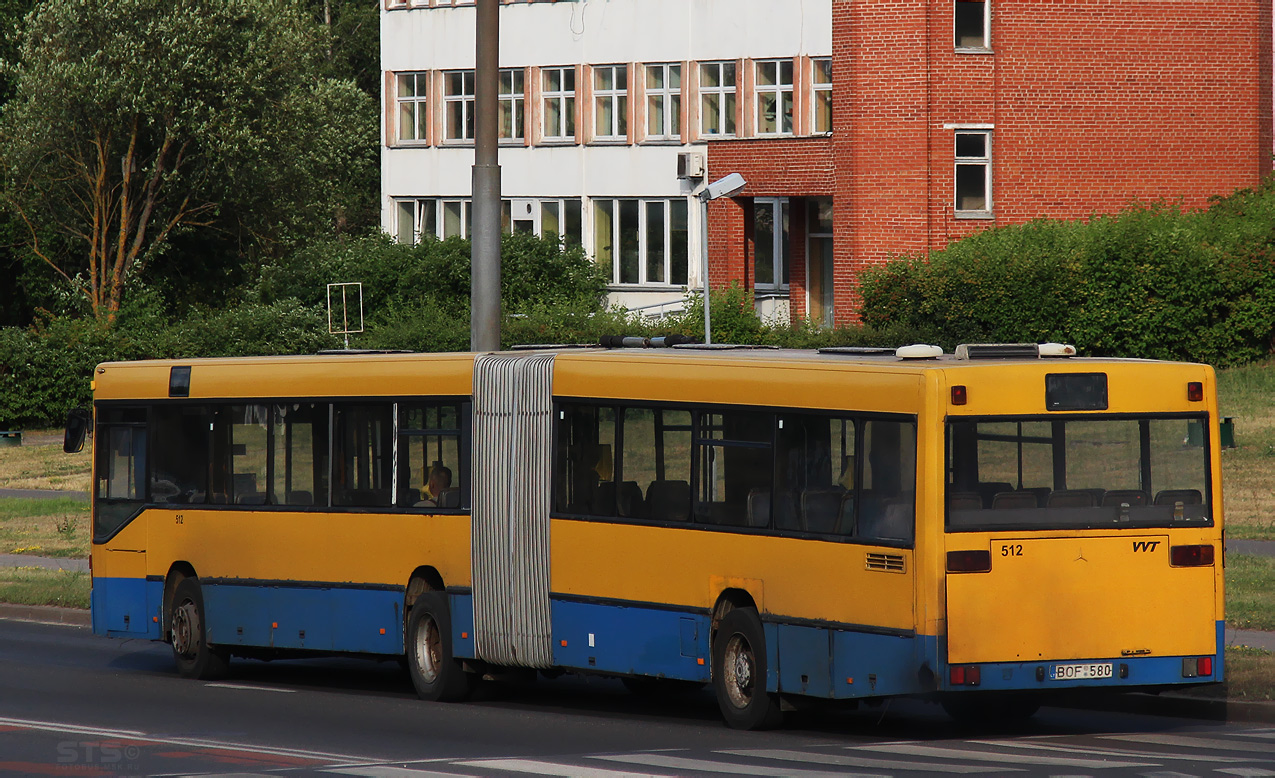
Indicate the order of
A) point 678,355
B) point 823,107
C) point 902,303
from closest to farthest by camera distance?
point 678,355, point 902,303, point 823,107

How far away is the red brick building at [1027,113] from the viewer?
1716 inches

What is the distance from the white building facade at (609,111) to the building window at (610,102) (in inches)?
1.5

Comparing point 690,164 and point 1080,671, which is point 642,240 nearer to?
point 690,164

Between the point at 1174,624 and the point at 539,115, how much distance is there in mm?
43278

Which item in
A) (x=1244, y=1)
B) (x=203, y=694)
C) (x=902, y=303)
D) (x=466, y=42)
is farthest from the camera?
(x=466, y=42)

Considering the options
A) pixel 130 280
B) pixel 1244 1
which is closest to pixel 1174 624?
pixel 1244 1

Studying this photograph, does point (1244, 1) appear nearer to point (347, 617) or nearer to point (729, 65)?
point (729, 65)

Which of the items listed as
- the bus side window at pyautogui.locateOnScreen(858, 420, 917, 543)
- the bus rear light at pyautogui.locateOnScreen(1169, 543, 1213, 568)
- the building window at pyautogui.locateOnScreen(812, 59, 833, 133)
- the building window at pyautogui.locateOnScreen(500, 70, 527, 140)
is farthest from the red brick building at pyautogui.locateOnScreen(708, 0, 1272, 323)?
the bus side window at pyautogui.locateOnScreen(858, 420, 917, 543)

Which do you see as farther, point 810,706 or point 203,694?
point 203,694

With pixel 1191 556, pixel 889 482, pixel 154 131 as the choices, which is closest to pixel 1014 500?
pixel 889 482

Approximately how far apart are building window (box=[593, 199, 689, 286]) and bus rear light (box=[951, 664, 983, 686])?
39853 millimetres

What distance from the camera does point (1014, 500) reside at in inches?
480

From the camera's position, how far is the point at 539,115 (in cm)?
5434

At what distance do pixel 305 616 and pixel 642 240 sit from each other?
36380 millimetres
